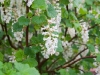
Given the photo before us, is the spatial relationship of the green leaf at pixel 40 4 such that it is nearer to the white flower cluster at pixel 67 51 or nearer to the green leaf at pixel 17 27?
the green leaf at pixel 17 27

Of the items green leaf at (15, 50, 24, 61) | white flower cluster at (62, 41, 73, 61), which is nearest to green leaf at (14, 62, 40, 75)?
green leaf at (15, 50, 24, 61)

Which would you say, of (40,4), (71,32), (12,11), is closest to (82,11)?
(71,32)

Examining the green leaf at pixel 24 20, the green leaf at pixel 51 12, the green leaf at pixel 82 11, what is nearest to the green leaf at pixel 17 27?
the green leaf at pixel 24 20

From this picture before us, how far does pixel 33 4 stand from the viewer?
154 cm

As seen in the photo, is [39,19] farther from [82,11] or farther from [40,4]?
[82,11]

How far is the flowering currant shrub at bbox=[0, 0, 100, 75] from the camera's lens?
165 cm

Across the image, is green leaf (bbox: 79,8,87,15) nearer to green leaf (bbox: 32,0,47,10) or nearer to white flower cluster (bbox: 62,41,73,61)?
white flower cluster (bbox: 62,41,73,61)

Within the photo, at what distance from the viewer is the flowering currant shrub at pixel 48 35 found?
5.41 feet

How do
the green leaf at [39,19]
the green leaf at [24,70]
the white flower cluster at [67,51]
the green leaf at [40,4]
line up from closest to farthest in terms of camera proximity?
the green leaf at [24,70] < the green leaf at [40,4] < the green leaf at [39,19] < the white flower cluster at [67,51]

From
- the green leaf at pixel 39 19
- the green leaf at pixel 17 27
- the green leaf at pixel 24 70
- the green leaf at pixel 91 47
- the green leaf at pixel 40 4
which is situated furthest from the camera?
the green leaf at pixel 91 47

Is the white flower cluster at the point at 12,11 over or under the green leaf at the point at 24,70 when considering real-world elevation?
over

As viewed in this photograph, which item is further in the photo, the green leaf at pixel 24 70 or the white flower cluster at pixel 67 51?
the white flower cluster at pixel 67 51

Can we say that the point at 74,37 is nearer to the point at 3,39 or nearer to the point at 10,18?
the point at 3,39

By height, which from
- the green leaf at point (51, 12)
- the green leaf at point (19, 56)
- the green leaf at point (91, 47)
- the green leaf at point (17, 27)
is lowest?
the green leaf at point (91, 47)
